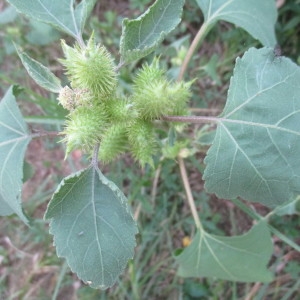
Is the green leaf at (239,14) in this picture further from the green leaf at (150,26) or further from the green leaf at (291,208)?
the green leaf at (291,208)

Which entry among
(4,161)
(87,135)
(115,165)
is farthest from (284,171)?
(115,165)

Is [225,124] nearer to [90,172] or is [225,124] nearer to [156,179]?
[90,172]

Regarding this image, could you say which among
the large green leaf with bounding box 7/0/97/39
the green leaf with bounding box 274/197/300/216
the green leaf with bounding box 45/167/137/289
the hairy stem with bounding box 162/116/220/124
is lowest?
the green leaf with bounding box 274/197/300/216

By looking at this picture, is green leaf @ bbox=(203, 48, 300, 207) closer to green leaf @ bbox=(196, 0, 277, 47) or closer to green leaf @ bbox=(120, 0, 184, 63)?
green leaf @ bbox=(120, 0, 184, 63)

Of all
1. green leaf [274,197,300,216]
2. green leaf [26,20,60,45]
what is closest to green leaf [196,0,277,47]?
green leaf [274,197,300,216]

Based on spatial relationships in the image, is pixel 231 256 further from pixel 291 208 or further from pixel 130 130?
pixel 130 130

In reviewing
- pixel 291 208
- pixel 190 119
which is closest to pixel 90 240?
pixel 190 119
